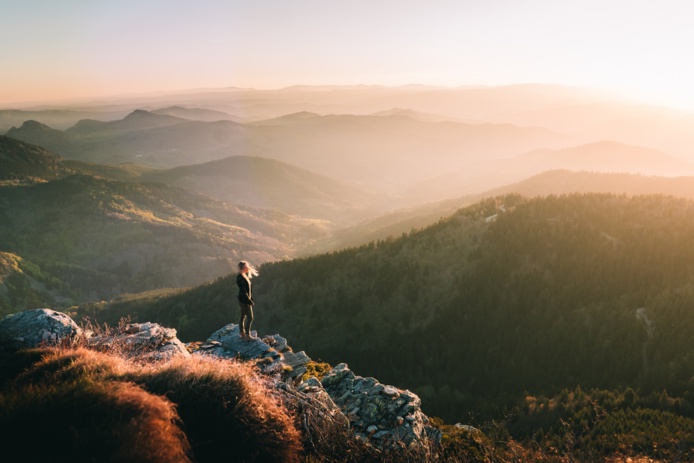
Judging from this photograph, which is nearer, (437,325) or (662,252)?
(662,252)

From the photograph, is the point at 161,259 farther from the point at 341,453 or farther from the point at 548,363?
the point at 341,453

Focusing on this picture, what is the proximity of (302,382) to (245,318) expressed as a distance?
7.47 m

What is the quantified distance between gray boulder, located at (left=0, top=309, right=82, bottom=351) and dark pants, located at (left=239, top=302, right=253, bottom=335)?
22.1 feet

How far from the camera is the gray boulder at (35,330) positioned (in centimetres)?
1393

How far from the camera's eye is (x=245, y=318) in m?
20.6

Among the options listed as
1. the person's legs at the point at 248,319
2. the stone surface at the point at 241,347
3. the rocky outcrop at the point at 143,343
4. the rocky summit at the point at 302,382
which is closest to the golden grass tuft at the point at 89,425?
the rocky summit at the point at 302,382

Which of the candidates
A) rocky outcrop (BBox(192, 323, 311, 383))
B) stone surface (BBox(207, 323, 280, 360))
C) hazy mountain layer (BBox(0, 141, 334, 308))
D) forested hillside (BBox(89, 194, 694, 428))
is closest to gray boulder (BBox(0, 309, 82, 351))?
rocky outcrop (BBox(192, 323, 311, 383))

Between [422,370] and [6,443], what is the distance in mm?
48001

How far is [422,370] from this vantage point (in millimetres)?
50312

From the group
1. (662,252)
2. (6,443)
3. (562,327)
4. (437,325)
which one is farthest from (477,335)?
(6,443)

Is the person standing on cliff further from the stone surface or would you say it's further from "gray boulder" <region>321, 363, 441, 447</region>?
"gray boulder" <region>321, 363, 441, 447</region>

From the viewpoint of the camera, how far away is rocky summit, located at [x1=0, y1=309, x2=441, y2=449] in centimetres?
1259

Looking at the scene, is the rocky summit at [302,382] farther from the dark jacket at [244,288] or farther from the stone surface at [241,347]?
the dark jacket at [244,288]

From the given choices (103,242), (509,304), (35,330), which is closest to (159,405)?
(35,330)
